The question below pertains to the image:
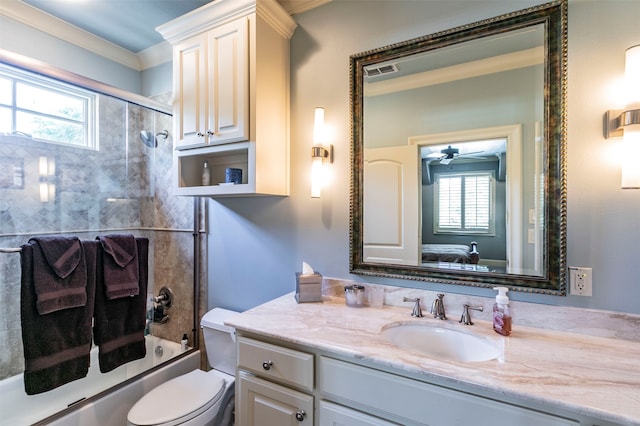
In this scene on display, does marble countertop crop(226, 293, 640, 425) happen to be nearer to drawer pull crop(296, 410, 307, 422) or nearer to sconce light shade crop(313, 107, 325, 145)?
drawer pull crop(296, 410, 307, 422)

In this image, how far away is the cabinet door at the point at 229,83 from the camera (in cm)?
154

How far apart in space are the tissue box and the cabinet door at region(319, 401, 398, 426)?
53 cm

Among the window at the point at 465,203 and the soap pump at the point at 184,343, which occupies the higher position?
the window at the point at 465,203

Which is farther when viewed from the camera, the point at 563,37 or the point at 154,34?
the point at 154,34

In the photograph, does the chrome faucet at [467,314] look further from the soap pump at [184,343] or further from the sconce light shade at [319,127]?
the soap pump at [184,343]

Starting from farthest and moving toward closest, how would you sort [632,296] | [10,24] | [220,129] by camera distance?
[10,24]
[220,129]
[632,296]

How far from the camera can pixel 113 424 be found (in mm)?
1661

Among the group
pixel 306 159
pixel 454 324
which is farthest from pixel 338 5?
pixel 454 324

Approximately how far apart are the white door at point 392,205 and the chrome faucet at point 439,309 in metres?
0.20

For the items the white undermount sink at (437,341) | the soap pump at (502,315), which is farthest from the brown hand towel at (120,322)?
the soap pump at (502,315)

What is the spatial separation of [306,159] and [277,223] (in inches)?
17.1

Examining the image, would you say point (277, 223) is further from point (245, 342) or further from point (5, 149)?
point (5, 149)

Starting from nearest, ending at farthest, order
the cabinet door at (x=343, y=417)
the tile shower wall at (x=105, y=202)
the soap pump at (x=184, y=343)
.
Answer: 1. the cabinet door at (x=343, y=417)
2. the tile shower wall at (x=105, y=202)
3. the soap pump at (x=184, y=343)

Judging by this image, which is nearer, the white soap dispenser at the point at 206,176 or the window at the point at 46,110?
the window at the point at 46,110
